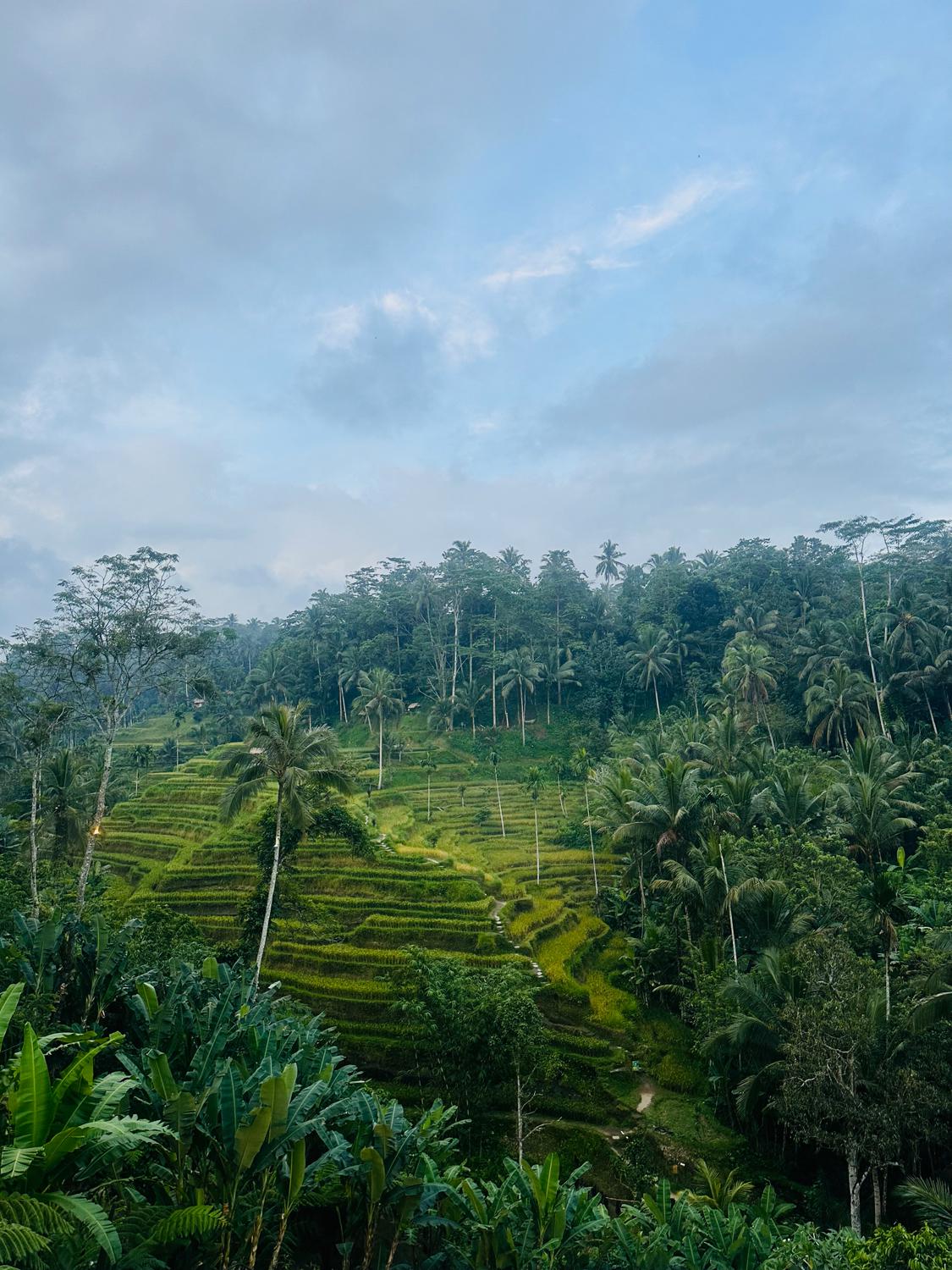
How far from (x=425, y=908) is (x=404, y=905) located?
0.88 m

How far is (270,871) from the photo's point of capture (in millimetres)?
20609

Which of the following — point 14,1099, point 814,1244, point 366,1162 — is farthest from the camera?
point 814,1244

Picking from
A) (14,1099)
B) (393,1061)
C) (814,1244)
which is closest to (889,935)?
(814,1244)

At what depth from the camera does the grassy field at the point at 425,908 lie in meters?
18.6

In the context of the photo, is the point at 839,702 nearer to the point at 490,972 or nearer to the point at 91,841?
the point at 490,972

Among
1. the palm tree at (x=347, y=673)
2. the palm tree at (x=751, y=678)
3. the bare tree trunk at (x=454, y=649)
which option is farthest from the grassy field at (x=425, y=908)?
the palm tree at (x=347, y=673)

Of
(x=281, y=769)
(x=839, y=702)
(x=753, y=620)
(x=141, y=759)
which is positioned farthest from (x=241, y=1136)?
(x=753, y=620)

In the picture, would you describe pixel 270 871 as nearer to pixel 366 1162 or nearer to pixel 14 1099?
pixel 366 1162

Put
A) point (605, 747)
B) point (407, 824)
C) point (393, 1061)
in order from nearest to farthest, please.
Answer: point (393, 1061)
point (407, 824)
point (605, 747)

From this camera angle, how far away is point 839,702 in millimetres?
34969

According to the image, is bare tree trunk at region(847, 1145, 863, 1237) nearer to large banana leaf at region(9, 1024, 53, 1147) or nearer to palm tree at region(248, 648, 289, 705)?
large banana leaf at region(9, 1024, 53, 1147)

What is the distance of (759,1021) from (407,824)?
997 inches

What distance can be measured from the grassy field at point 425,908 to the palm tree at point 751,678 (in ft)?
39.1

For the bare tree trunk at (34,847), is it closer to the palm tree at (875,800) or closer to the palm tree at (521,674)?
the palm tree at (875,800)
